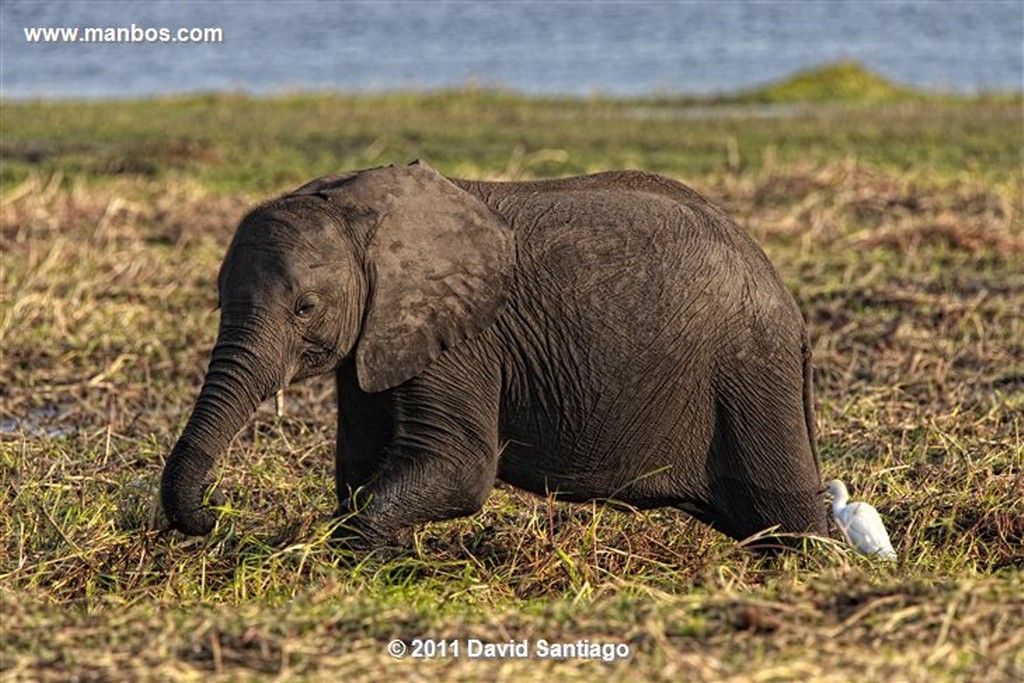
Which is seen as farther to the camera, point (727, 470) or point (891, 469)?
point (891, 469)

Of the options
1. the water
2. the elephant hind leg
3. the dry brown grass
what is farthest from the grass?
the water

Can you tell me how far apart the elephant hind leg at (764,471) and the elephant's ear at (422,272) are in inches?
33.4

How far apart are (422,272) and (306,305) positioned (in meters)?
0.39

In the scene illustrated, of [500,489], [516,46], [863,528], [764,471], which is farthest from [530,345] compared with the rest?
[516,46]

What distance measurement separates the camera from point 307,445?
772 centimetres

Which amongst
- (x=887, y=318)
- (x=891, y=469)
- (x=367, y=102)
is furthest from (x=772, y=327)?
(x=367, y=102)

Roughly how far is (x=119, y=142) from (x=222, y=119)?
8.25ft

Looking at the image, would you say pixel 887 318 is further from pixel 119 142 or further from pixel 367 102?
pixel 367 102

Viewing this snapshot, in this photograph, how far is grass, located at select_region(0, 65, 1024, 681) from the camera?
487cm

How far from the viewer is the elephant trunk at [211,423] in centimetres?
559

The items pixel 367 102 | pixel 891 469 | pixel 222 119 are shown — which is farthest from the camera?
pixel 367 102

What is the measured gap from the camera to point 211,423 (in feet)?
18.4

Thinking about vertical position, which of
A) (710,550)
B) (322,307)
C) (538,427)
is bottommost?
(710,550)

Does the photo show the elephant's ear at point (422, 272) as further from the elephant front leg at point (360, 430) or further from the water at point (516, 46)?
the water at point (516, 46)
